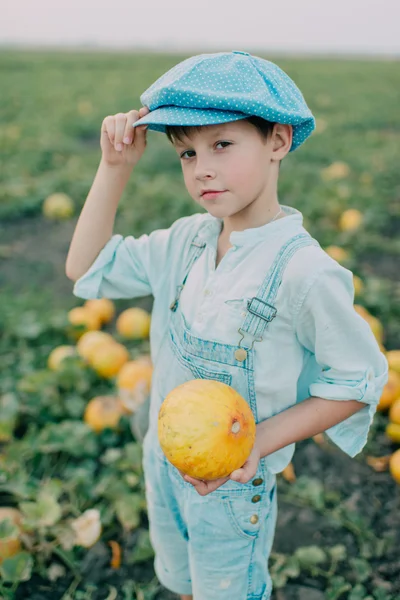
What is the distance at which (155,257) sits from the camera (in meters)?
1.71

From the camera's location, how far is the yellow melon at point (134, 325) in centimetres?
355

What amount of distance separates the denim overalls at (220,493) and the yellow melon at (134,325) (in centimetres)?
181

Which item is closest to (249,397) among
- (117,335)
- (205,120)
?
(205,120)

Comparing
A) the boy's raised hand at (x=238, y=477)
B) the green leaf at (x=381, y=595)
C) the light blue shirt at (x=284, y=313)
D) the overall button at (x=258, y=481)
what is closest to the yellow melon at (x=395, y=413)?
the green leaf at (x=381, y=595)

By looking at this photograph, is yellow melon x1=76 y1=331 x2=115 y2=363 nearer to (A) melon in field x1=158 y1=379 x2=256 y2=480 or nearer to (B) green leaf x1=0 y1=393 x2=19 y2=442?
(B) green leaf x1=0 y1=393 x2=19 y2=442

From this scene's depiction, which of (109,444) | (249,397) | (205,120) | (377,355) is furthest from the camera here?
(109,444)

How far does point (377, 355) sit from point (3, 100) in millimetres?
13920

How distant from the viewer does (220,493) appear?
5.02 feet

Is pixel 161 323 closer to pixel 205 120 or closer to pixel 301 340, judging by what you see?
pixel 301 340

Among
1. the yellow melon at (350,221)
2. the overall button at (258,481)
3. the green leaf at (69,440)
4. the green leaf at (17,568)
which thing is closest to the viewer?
the overall button at (258,481)

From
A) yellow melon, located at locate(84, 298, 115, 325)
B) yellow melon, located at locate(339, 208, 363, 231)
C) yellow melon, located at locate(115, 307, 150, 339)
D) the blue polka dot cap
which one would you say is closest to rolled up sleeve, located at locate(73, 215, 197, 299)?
the blue polka dot cap

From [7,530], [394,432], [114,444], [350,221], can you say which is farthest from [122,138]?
[350,221]

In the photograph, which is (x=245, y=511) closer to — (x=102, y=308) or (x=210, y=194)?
(x=210, y=194)

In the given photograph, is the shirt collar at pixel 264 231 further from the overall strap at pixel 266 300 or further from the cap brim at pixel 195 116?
the cap brim at pixel 195 116
